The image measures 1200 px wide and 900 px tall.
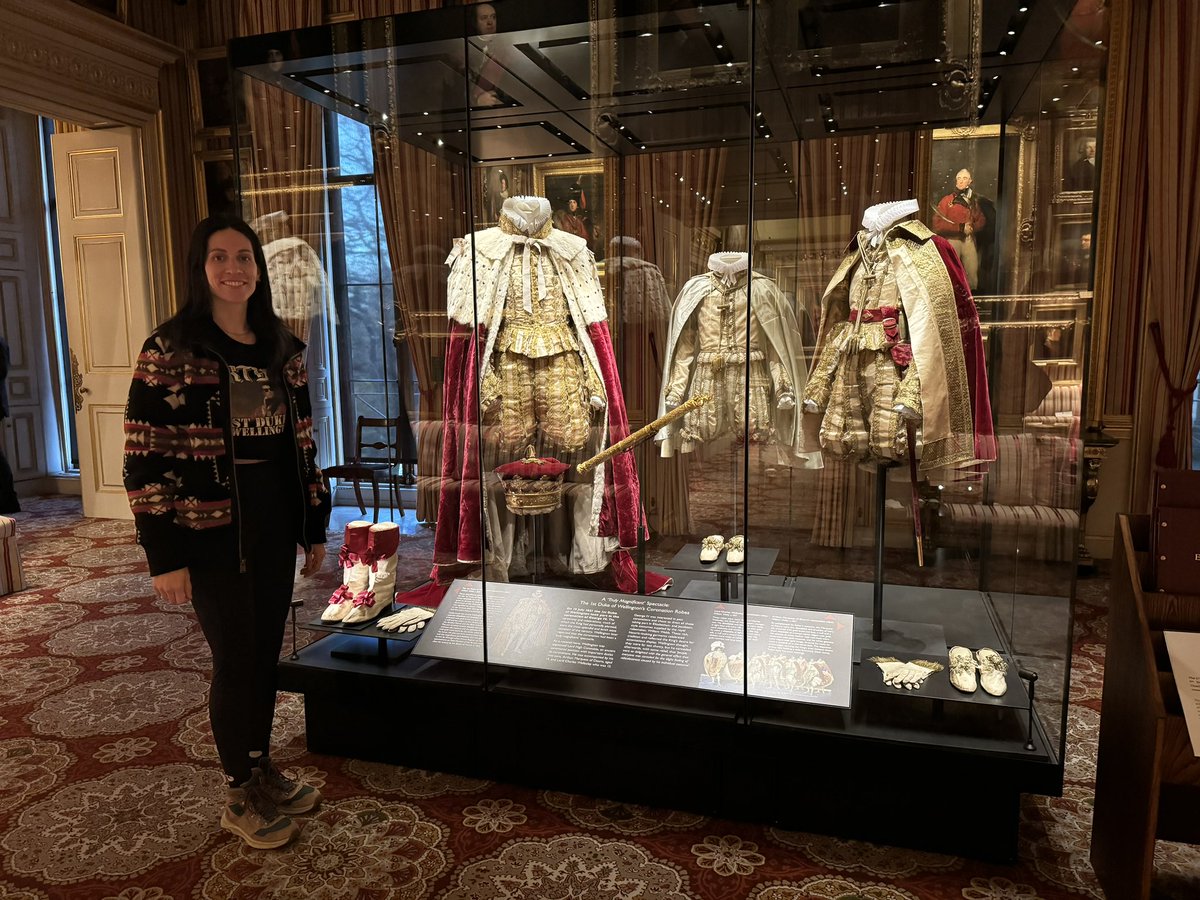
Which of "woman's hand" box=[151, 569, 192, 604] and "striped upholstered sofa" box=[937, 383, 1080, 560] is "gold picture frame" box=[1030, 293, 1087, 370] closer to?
"striped upholstered sofa" box=[937, 383, 1080, 560]

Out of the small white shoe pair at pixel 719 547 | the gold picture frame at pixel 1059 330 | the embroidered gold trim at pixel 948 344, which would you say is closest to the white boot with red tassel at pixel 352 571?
the small white shoe pair at pixel 719 547

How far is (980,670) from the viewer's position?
7.50ft

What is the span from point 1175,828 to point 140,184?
6991 mm

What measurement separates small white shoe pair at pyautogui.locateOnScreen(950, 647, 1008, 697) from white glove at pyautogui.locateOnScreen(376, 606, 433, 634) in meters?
1.65

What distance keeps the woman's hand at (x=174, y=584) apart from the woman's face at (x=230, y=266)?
0.71 m

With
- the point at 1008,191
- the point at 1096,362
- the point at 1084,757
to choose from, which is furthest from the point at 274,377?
the point at 1096,362

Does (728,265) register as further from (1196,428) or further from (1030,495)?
(1196,428)

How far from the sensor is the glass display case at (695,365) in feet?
7.48

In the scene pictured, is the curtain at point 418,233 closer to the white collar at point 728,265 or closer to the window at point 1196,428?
the white collar at point 728,265

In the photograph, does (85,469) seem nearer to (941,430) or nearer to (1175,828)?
(941,430)

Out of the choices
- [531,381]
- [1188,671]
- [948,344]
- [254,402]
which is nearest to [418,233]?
[531,381]

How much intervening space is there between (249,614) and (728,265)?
1.76 meters

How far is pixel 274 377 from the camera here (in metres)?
2.17

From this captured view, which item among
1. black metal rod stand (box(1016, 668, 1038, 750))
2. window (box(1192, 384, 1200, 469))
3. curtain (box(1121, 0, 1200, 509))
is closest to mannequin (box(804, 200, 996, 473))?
black metal rod stand (box(1016, 668, 1038, 750))
